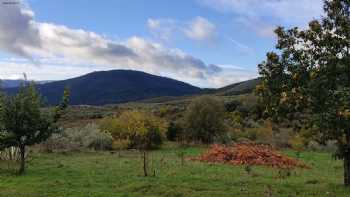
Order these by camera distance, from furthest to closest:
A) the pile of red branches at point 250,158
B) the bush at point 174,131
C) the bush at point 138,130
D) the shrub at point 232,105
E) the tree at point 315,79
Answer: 1. the shrub at point 232,105
2. the bush at point 174,131
3. the bush at point 138,130
4. the pile of red branches at point 250,158
5. the tree at point 315,79

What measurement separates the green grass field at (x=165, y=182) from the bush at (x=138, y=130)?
67.0 feet

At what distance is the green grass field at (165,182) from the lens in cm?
1959

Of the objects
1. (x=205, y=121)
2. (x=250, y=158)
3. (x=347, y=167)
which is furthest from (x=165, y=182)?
(x=205, y=121)

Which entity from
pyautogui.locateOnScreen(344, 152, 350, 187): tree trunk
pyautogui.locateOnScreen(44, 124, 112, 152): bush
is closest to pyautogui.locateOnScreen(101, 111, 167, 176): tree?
pyautogui.locateOnScreen(44, 124, 112, 152): bush

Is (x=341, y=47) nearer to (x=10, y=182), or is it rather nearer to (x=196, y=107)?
(x=10, y=182)

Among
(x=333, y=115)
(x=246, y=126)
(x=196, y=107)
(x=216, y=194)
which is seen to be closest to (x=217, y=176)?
(x=216, y=194)

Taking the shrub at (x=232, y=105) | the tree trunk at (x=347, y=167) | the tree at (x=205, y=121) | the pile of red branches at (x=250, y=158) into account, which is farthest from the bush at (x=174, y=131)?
the tree trunk at (x=347, y=167)

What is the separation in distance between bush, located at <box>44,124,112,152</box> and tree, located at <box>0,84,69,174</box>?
19.6 m

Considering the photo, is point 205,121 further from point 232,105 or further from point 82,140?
point 232,105

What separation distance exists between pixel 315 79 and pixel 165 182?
781 centimetres

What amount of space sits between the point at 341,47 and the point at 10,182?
51.3ft

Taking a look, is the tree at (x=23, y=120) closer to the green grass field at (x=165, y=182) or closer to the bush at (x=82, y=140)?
the green grass field at (x=165, y=182)

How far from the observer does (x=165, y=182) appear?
851 inches

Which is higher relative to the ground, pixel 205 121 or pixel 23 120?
pixel 205 121
